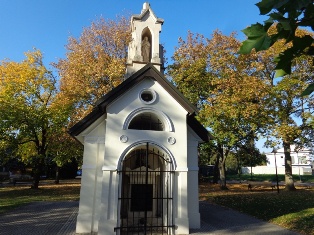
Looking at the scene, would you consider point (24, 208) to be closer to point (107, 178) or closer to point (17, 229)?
point (17, 229)

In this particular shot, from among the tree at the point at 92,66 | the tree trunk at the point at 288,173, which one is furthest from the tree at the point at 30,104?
the tree trunk at the point at 288,173

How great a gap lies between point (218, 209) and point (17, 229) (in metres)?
10.3

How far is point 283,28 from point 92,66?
2108cm

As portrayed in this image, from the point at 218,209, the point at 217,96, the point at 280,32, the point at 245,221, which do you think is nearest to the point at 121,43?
the point at 217,96

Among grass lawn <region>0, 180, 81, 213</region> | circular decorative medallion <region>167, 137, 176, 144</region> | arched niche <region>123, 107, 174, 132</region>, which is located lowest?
grass lawn <region>0, 180, 81, 213</region>

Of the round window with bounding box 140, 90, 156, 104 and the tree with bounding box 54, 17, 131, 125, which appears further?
the tree with bounding box 54, 17, 131, 125

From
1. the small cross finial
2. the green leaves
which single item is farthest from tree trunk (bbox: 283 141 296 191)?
the green leaves

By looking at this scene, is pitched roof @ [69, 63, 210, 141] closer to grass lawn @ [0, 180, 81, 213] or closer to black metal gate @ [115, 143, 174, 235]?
black metal gate @ [115, 143, 174, 235]

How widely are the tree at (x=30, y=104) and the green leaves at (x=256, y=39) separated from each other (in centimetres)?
2481

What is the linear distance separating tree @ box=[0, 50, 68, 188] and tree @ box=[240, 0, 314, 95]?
24816mm

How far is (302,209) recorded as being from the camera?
A: 13.8m

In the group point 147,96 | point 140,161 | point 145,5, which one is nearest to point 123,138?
point 140,161

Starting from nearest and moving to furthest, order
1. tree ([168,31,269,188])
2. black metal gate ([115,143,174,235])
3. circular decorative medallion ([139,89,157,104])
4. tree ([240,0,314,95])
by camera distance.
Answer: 1. tree ([240,0,314,95])
2. black metal gate ([115,143,174,235])
3. circular decorative medallion ([139,89,157,104])
4. tree ([168,31,269,188])

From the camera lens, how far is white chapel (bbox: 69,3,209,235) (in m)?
9.97
